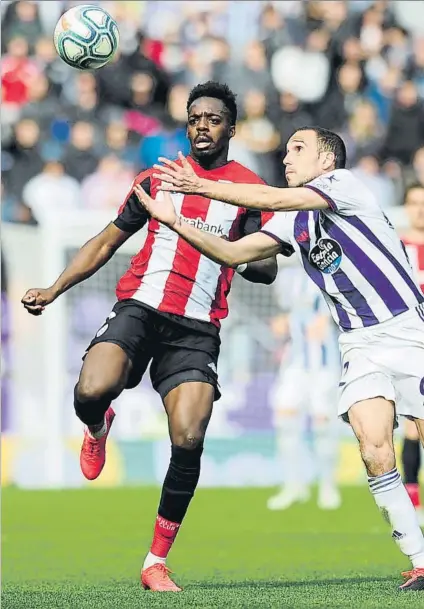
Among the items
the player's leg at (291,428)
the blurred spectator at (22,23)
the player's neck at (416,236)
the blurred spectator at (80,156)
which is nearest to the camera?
the player's neck at (416,236)

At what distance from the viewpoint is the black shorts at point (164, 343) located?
24.9 feet

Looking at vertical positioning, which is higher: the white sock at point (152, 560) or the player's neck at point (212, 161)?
the player's neck at point (212, 161)

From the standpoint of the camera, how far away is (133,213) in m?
7.65

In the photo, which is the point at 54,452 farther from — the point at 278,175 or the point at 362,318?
the point at 362,318

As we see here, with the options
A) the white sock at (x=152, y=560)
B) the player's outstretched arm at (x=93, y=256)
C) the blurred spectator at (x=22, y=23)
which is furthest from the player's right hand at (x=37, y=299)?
the blurred spectator at (x=22, y=23)

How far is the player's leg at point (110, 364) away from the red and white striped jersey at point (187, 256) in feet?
0.53

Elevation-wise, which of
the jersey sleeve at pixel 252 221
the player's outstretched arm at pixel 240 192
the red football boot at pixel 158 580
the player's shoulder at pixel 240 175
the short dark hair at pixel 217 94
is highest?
the short dark hair at pixel 217 94

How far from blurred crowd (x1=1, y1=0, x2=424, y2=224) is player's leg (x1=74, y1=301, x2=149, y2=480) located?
903 centimetres

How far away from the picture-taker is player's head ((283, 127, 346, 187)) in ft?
23.7

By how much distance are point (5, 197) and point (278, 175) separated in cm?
344

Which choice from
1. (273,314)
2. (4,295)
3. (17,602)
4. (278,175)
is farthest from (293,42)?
(17,602)

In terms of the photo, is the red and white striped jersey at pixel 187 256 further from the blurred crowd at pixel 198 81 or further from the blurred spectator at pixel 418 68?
the blurred spectator at pixel 418 68

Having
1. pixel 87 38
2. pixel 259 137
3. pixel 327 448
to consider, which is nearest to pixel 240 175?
pixel 87 38

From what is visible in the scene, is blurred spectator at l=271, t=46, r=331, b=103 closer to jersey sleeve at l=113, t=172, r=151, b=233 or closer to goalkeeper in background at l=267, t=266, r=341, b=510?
goalkeeper in background at l=267, t=266, r=341, b=510
